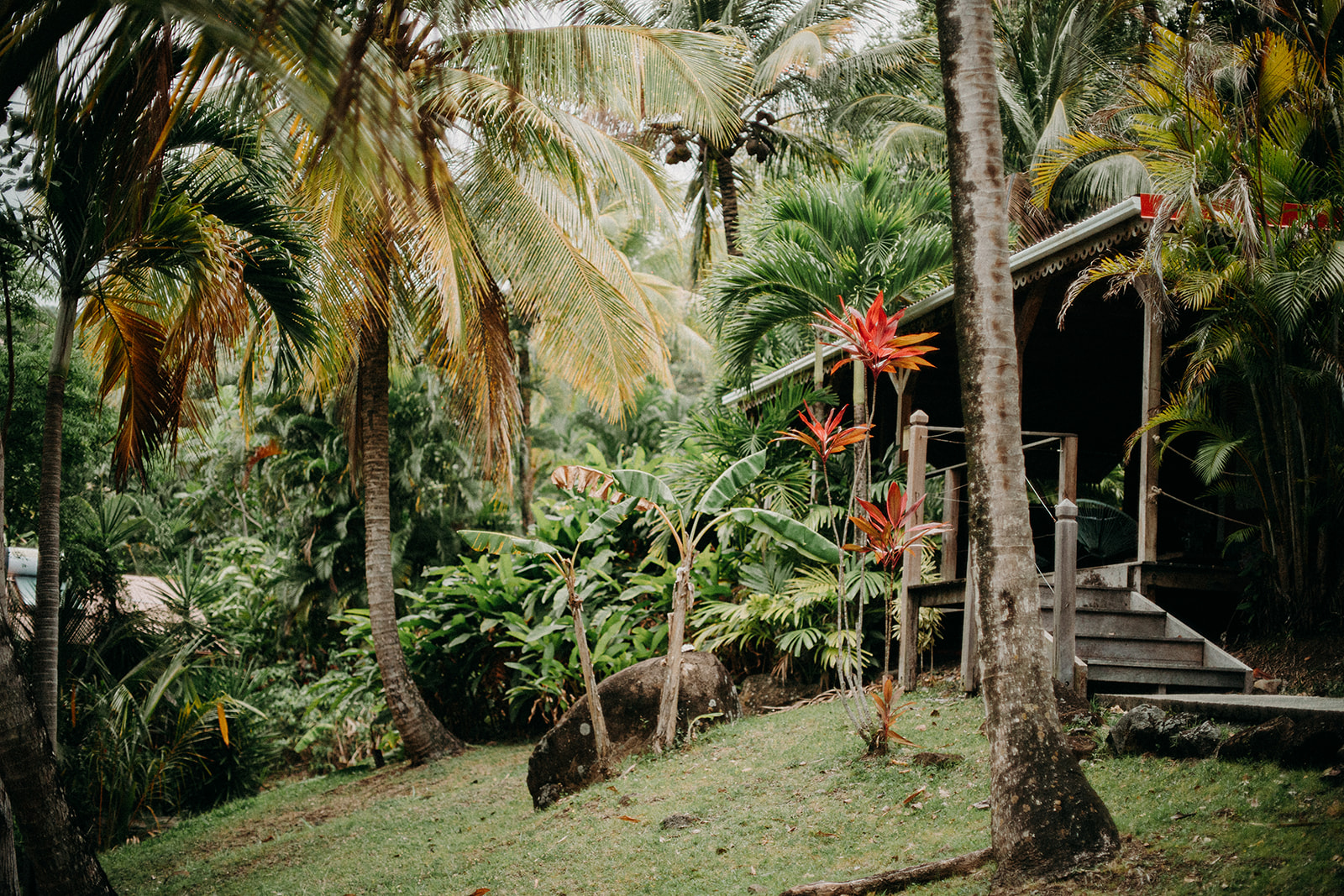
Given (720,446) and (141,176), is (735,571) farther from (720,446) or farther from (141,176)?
(141,176)

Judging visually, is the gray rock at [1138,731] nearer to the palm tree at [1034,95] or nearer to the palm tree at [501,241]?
the palm tree at [501,241]

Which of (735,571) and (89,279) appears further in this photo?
(735,571)

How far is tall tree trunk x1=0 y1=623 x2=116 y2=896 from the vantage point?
5602mm

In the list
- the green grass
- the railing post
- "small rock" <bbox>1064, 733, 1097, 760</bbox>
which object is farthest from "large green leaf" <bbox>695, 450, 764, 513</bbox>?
"small rock" <bbox>1064, 733, 1097, 760</bbox>

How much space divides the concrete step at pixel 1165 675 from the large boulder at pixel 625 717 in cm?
314

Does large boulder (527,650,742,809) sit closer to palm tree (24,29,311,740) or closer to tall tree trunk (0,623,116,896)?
tall tree trunk (0,623,116,896)

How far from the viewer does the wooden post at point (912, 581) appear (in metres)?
8.06

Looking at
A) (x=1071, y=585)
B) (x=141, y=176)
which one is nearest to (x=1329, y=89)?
(x=1071, y=585)

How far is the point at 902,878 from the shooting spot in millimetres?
4434

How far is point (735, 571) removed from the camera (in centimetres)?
1082

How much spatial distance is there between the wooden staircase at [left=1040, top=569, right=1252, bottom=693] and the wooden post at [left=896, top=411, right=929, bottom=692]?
42.0 inches

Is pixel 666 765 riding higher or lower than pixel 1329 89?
lower

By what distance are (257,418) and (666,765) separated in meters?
11.4

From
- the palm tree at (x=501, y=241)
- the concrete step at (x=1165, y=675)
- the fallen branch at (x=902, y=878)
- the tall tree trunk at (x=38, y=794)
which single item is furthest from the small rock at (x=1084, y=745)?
the tall tree trunk at (x=38, y=794)
